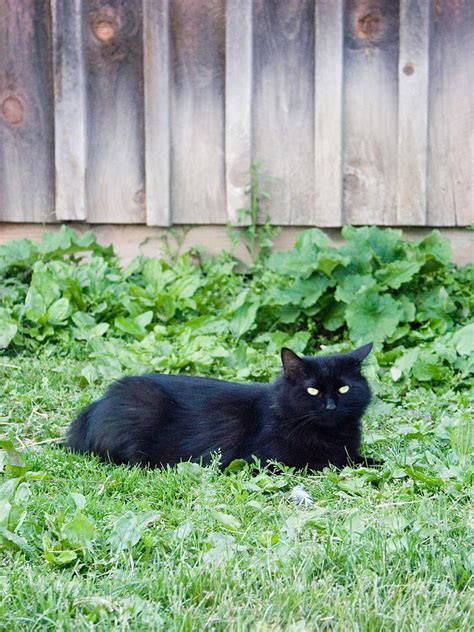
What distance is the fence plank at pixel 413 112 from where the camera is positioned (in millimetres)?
5816

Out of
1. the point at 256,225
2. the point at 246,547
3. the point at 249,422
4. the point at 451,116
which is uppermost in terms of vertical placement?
the point at 451,116

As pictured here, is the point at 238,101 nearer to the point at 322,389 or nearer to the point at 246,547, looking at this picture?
the point at 322,389

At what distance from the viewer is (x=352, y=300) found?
5500 mm

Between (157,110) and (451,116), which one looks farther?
(157,110)

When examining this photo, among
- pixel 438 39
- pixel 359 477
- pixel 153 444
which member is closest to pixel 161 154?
pixel 438 39

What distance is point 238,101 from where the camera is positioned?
6.08 meters

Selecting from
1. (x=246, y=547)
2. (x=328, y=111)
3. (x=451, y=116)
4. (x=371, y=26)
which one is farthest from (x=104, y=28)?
(x=246, y=547)

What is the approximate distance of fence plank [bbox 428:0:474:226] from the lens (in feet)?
19.3

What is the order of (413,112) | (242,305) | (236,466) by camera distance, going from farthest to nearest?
(413,112) → (242,305) → (236,466)

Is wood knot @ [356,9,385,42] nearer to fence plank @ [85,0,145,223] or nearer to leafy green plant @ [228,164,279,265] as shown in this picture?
leafy green plant @ [228,164,279,265]

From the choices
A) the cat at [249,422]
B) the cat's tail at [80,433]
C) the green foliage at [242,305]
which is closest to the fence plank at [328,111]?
the green foliage at [242,305]

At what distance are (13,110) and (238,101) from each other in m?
1.50

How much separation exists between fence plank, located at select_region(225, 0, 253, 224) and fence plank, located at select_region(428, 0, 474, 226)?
111cm

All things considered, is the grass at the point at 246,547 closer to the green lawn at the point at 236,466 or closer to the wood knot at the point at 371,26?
the green lawn at the point at 236,466
